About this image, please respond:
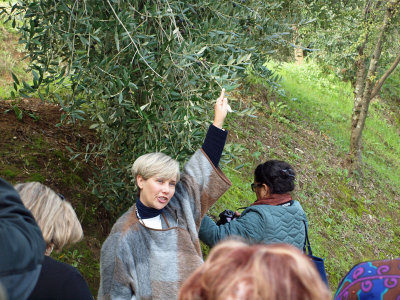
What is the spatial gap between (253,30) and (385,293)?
359 centimetres

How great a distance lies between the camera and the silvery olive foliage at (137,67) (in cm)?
366

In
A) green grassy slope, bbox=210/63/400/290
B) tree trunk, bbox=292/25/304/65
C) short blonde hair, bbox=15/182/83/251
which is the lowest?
green grassy slope, bbox=210/63/400/290

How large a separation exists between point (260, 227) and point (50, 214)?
1.83 metres

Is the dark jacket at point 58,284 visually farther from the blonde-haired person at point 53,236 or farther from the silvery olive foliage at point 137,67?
the silvery olive foliage at point 137,67

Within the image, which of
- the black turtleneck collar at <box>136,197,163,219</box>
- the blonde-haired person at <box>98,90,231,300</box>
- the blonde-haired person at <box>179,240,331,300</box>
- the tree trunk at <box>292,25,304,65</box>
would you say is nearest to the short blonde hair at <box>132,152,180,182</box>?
the blonde-haired person at <box>98,90,231,300</box>

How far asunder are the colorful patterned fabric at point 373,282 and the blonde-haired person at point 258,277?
0.92 m

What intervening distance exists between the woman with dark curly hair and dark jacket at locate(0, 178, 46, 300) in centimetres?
216

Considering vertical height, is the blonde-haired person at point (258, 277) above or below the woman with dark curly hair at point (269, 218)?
above

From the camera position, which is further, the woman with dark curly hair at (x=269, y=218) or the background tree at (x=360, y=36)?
the background tree at (x=360, y=36)

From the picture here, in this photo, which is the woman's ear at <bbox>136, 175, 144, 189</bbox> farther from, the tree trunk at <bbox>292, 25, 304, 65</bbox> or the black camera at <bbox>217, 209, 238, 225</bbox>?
the tree trunk at <bbox>292, 25, 304, 65</bbox>

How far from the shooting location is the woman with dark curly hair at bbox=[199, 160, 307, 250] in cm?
355

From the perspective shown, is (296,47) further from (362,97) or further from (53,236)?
(362,97)

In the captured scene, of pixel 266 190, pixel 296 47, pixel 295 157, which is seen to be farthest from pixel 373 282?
pixel 295 157

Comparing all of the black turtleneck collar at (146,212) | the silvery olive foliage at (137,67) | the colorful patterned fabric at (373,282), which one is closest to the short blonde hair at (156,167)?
the black turtleneck collar at (146,212)
